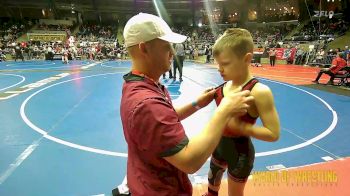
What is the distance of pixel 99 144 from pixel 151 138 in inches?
164

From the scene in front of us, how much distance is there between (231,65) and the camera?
203 centimetres

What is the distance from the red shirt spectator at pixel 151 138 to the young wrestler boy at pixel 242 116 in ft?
2.42

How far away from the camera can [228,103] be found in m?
1.26

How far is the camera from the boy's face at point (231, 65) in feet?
6.57

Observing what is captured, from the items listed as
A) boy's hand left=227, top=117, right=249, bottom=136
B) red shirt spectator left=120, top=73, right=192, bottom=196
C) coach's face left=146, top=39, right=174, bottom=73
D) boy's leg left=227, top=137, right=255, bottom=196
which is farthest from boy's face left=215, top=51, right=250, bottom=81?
red shirt spectator left=120, top=73, right=192, bottom=196

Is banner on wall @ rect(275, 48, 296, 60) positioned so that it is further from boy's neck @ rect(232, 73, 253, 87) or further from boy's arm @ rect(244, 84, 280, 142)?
boy's arm @ rect(244, 84, 280, 142)

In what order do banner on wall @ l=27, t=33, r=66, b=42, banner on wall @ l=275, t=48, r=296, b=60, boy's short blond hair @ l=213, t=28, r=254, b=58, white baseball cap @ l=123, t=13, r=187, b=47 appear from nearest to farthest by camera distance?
white baseball cap @ l=123, t=13, r=187, b=47
boy's short blond hair @ l=213, t=28, r=254, b=58
banner on wall @ l=275, t=48, r=296, b=60
banner on wall @ l=27, t=33, r=66, b=42

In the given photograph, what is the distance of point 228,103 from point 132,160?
56 cm

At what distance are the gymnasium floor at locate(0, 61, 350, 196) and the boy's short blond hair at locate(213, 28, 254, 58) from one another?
197cm

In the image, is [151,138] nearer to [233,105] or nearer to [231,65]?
[233,105]

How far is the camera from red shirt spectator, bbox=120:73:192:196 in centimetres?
115

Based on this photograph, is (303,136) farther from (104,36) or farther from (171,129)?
(104,36)

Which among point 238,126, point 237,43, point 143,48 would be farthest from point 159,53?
point 238,126

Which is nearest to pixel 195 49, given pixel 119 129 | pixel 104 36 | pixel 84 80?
pixel 104 36
